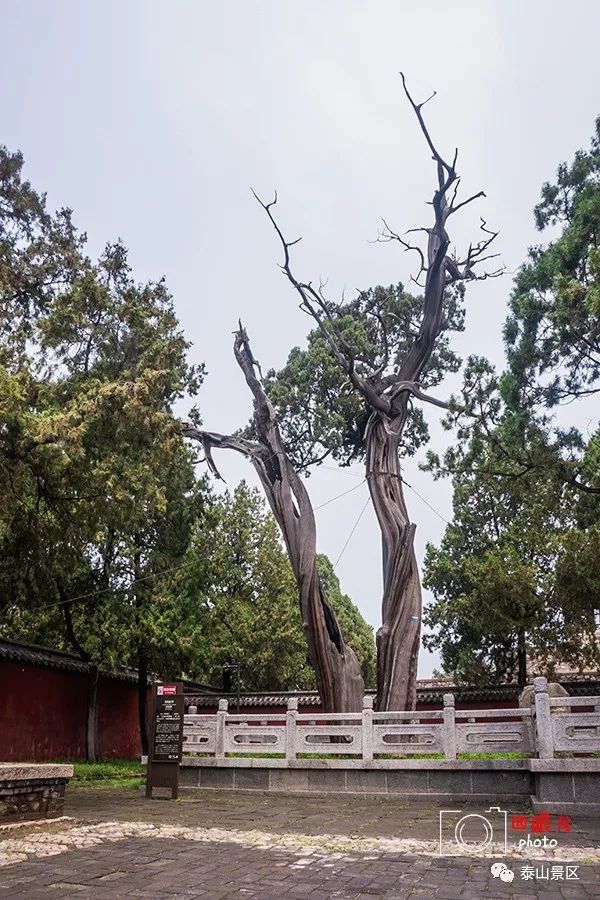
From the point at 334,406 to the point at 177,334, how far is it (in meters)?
3.50

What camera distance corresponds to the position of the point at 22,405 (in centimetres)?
731

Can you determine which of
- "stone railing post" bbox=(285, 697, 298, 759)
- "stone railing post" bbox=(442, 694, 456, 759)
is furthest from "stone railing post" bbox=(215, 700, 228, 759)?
"stone railing post" bbox=(442, 694, 456, 759)

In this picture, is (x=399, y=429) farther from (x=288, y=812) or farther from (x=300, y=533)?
(x=288, y=812)

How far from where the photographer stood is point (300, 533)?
12.4 meters

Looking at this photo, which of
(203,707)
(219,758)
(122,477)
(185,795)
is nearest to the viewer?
(122,477)

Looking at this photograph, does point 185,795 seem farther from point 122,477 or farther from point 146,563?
point 146,563

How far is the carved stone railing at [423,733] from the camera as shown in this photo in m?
7.80

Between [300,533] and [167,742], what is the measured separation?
446 cm

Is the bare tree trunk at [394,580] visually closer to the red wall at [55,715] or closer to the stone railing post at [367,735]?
the stone railing post at [367,735]

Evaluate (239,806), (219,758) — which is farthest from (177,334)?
(239,806)

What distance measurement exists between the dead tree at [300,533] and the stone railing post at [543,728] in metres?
3.85

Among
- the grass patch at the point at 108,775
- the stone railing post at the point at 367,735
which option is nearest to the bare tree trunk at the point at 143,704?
the grass patch at the point at 108,775

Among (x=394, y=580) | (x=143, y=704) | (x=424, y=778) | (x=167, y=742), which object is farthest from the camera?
(x=143, y=704)

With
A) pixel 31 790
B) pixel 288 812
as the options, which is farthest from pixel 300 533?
pixel 31 790
